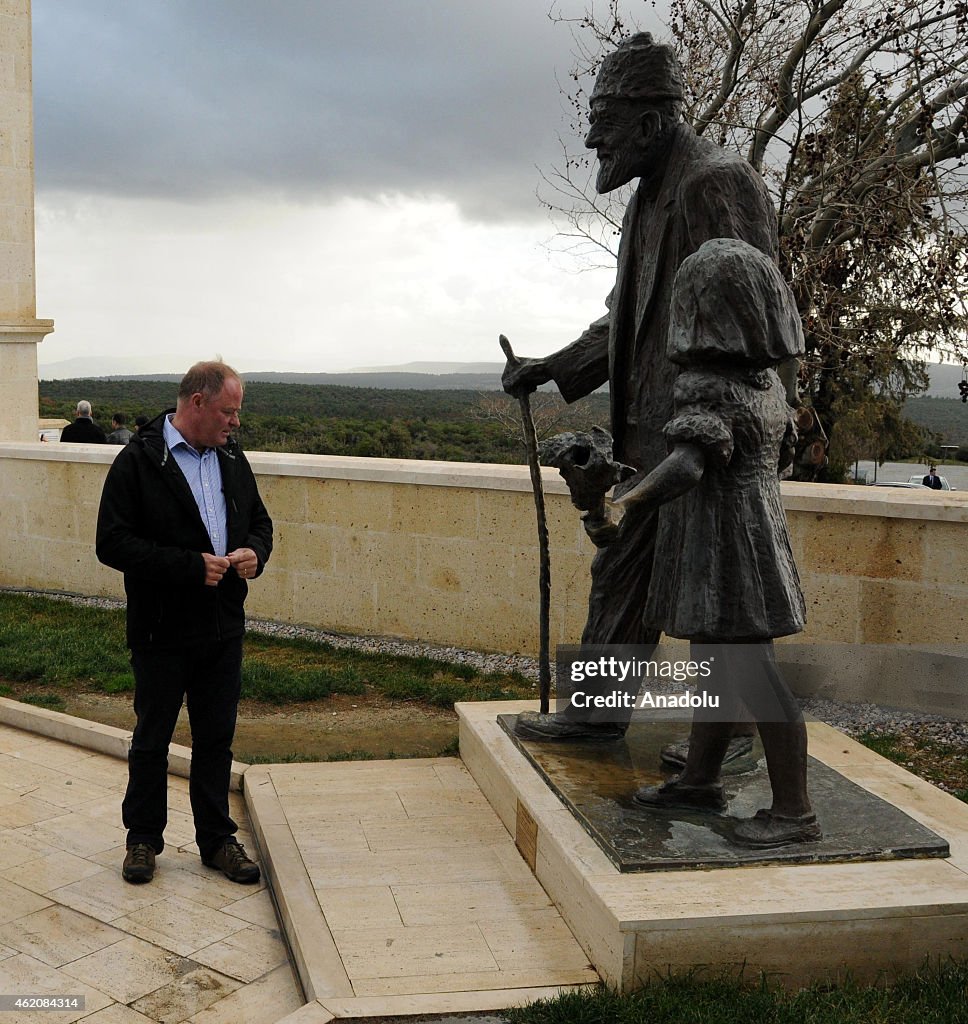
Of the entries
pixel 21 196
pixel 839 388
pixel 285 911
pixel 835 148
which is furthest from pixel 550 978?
→ pixel 839 388

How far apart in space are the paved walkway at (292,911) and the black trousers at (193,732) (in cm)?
21

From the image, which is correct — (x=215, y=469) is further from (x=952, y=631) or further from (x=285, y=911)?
(x=952, y=631)

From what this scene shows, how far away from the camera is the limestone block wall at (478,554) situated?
7141 millimetres

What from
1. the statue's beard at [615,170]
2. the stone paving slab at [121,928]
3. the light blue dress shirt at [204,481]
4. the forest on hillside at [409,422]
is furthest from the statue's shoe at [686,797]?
the forest on hillside at [409,422]

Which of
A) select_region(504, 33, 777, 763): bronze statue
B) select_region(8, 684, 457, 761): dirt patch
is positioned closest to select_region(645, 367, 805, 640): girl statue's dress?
select_region(504, 33, 777, 763): bronze statue

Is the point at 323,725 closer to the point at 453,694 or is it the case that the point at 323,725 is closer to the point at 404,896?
the point at 453,694

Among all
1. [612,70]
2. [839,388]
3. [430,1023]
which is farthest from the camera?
[839,388]

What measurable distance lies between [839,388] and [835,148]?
854 cm

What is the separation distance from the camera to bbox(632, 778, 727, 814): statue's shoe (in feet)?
13.1

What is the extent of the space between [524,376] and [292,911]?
2211 mm

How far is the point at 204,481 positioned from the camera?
4406 millimetres

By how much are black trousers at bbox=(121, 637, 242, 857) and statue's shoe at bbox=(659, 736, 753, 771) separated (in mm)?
1669

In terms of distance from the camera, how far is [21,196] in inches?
526

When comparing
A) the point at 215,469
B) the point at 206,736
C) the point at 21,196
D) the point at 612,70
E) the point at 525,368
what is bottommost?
the point at 206,736
